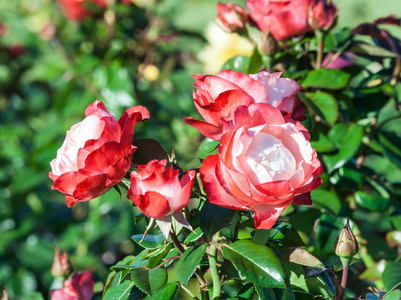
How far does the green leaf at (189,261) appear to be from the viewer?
56 centimetres

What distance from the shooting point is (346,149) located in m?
0.91

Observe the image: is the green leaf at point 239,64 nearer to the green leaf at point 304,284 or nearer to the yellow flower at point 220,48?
the green leaf at point 304,284

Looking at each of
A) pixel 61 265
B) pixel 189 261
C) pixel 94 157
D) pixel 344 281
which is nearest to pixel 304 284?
pixel 344 281

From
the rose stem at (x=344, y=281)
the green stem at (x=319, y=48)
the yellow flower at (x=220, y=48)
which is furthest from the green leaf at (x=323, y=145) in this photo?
the yellow flower at (x=220, y=48)

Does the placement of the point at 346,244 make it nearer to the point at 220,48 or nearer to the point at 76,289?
the point at 76,289

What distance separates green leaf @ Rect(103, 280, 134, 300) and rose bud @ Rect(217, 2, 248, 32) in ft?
1.65

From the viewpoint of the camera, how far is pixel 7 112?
2.37m

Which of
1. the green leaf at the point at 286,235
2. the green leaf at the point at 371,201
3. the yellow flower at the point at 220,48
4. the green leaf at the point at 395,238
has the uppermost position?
the green leaf at the point at 286,235

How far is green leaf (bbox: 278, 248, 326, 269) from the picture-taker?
0.59 meters

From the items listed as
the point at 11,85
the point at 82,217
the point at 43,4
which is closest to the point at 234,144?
the point at 82,217

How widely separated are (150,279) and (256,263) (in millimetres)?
120

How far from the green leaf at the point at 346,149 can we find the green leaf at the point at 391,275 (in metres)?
0.18

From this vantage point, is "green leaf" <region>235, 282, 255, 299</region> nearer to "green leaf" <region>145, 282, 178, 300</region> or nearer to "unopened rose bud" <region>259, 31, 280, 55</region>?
"green leaf" <region>145, 282, 178, 300</region>

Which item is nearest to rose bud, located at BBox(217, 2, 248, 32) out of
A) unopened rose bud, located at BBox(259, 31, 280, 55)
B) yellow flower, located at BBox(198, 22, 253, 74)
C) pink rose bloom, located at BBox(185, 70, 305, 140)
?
unopened rose bud, located at BBox(259, 31, 280, 55)
